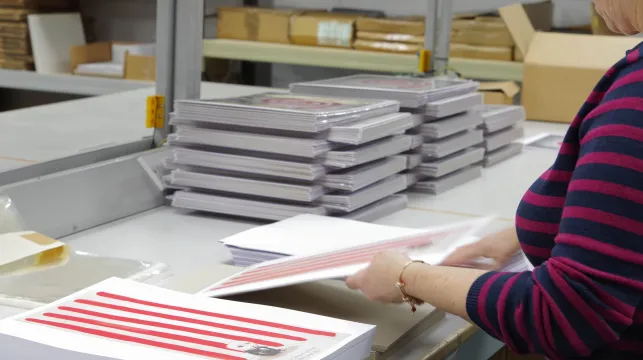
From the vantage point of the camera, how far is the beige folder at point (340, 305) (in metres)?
1.10

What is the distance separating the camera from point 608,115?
0.88 metres

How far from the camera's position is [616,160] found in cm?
85

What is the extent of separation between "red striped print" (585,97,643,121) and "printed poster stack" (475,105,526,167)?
1.33m

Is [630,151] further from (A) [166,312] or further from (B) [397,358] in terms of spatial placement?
(A) [166,312]

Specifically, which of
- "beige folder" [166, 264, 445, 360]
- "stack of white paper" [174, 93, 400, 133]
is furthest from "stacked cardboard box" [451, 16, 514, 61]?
"beige folder" [166, 264, 445, 360]

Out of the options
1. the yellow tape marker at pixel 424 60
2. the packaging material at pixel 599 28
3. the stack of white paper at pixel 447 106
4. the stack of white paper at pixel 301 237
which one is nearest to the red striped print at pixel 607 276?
the stack of white paper at pixel 301 237

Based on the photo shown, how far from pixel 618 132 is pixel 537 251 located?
204 millimetres

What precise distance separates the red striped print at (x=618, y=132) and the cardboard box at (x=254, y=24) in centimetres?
366

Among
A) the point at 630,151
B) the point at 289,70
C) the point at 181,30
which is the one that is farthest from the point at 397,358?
the point at 289,70

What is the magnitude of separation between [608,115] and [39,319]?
608 mm

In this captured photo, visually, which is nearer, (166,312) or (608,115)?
(608,115)

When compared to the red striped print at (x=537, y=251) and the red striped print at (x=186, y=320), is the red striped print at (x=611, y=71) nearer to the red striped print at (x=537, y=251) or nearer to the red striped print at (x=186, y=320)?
the red striped print at (x=537, y=251)

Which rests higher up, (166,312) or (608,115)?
(608,115)

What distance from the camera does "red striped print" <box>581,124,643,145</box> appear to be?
85cm
